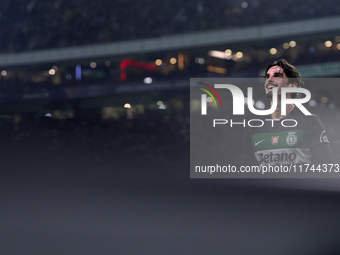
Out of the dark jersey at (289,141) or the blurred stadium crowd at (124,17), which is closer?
the dark jersey at (289,141)

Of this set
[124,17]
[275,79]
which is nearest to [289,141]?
[275,79]

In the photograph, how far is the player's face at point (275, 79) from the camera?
3682 millimetres

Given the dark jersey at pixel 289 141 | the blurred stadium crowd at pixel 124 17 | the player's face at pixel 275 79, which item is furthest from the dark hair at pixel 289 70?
the blurred stadium crowd at pixel 124 17

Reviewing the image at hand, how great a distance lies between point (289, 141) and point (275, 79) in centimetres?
59

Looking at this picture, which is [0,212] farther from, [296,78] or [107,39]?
[107,39]

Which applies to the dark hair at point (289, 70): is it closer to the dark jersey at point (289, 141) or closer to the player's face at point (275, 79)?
the player's face at point (275, 79)

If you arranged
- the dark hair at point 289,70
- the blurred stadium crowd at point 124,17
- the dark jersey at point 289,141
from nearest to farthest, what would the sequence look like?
the dark jersey at point 289,141 < the dark hair at point 289,70 < the blurred stadium crowd at point 124,17

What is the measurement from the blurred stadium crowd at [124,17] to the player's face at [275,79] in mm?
13594

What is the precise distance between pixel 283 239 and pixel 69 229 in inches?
84.5

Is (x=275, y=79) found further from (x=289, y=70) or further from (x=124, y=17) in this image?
(x=124, y=17)

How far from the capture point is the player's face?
368cm

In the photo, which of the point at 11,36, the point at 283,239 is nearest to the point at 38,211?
the point at 283,239

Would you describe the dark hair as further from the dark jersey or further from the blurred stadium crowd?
the blurred stadium crowd

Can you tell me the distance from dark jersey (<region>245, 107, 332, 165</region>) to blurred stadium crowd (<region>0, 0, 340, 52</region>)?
537 inches
